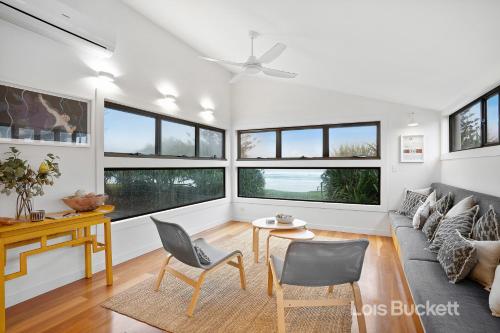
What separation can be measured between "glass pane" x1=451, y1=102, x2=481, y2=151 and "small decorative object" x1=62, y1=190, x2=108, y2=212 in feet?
14.2

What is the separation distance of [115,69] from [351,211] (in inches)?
170

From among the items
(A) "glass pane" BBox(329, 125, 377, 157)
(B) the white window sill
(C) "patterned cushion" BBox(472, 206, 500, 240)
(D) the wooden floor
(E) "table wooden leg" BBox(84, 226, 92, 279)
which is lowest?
(D) the wooden floor

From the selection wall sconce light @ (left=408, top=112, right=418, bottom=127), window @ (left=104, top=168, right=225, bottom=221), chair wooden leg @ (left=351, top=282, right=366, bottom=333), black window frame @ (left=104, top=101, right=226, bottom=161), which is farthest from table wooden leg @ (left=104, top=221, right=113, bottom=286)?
wall sconce light @ (left=408, top=112, right=418, bottom=127)

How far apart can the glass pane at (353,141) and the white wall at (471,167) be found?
101cm

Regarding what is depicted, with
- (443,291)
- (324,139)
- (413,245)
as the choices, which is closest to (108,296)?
(443,291)

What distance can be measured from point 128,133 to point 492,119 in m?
4.34

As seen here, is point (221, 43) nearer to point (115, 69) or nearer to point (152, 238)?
point (115, 69)

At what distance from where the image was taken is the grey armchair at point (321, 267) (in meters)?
1.71

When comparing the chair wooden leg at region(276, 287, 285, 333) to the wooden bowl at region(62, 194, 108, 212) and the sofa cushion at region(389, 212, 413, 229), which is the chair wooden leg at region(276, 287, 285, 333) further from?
the sofa cushion at region(389, 212, 413, 229)

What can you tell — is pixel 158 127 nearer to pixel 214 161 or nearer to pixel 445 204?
pixel 214 161

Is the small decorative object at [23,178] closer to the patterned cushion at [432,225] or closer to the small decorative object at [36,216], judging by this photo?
the small decorative object at [36,216]

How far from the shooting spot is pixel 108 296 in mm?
2463

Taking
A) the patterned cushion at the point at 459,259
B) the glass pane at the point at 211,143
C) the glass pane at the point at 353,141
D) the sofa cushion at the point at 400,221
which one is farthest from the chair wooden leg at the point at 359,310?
the glass pane at the point at 211,143

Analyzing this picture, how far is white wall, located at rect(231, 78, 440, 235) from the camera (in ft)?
13.9
